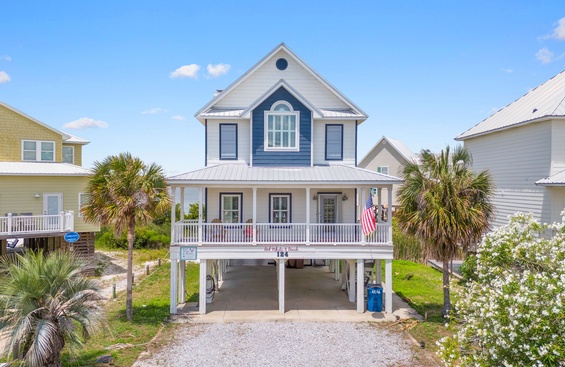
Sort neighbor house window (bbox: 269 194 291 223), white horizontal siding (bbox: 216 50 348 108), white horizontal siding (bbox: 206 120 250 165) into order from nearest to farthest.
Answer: neighbor house window (bbox: 269 194 291 223) < white horizontal siding (bbox: 206 120 250 165) < white horizontal siding (bbox: 216 50 348 108)

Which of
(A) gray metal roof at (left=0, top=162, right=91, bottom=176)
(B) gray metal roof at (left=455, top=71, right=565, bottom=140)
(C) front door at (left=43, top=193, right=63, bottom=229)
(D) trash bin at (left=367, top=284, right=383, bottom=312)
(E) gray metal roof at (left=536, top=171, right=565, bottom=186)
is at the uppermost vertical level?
(B) gray metal roof at (left=455, top=71, right=565, bottom=140)

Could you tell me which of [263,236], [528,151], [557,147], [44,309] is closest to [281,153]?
[263,236]

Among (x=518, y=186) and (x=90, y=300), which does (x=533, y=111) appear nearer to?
(x=518, y=186)

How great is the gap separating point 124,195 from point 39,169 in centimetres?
1248

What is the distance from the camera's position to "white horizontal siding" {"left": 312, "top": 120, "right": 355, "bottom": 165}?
65.7ft

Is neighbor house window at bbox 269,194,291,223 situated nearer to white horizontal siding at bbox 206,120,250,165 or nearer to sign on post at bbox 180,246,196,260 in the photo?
white horizontal siding at bbox 206,120,250,165

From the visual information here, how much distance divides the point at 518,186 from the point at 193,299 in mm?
16669

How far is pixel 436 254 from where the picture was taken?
1526cm

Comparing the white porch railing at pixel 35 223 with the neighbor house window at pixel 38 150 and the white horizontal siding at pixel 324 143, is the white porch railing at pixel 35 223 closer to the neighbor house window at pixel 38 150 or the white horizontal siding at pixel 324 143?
the neighbor house window at pixel 38 150

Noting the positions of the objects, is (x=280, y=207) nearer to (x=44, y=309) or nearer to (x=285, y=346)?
(x=285, y=346)

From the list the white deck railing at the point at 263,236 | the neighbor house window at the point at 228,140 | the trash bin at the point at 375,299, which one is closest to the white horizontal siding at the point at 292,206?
the white deck railing at the point at 263,236

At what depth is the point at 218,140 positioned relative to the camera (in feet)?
65.6

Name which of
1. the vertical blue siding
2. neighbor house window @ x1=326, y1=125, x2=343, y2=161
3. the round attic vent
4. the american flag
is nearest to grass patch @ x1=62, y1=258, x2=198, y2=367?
the vertical blue siding

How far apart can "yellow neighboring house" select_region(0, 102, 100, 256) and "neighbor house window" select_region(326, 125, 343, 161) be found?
13526mm
